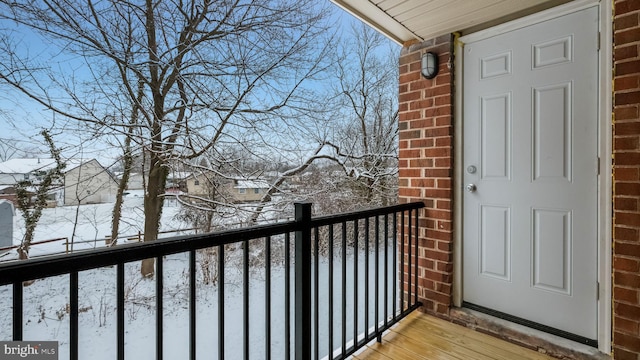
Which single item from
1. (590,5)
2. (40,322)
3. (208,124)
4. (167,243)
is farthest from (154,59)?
(590,5)

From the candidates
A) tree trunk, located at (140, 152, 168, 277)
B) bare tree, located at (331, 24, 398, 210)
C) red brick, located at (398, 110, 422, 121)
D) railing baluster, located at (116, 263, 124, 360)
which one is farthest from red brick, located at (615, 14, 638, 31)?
tree trunk, located at (140, 152, 168, 277)

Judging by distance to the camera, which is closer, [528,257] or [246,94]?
[528,257]

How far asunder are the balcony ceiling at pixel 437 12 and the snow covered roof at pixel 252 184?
8.51 ft

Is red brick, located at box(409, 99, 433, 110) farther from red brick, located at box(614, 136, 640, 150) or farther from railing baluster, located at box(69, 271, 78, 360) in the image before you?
railing baluster, located at box(69, 271, 78, 360)

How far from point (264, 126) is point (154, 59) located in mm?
1440

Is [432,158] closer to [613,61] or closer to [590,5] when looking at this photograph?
[613,61]

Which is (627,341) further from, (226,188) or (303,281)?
(226,188)

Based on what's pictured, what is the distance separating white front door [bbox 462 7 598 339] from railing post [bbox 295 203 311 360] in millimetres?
1322

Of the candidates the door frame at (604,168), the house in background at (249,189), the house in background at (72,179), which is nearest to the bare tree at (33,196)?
the house in background at (72,179)

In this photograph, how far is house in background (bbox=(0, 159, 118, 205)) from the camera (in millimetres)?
2307

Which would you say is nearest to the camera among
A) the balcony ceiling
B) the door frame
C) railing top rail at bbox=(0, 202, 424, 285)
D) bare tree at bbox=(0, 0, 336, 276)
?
railing top rail at bbox=(0, 202, 424, 285)

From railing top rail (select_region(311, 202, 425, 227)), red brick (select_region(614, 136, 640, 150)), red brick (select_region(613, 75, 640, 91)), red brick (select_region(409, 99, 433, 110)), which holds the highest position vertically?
red brick (select_region(409, 99, 433, 110))

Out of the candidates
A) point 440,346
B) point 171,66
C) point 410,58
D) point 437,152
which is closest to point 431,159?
point 437,152

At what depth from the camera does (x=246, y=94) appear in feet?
12.1
